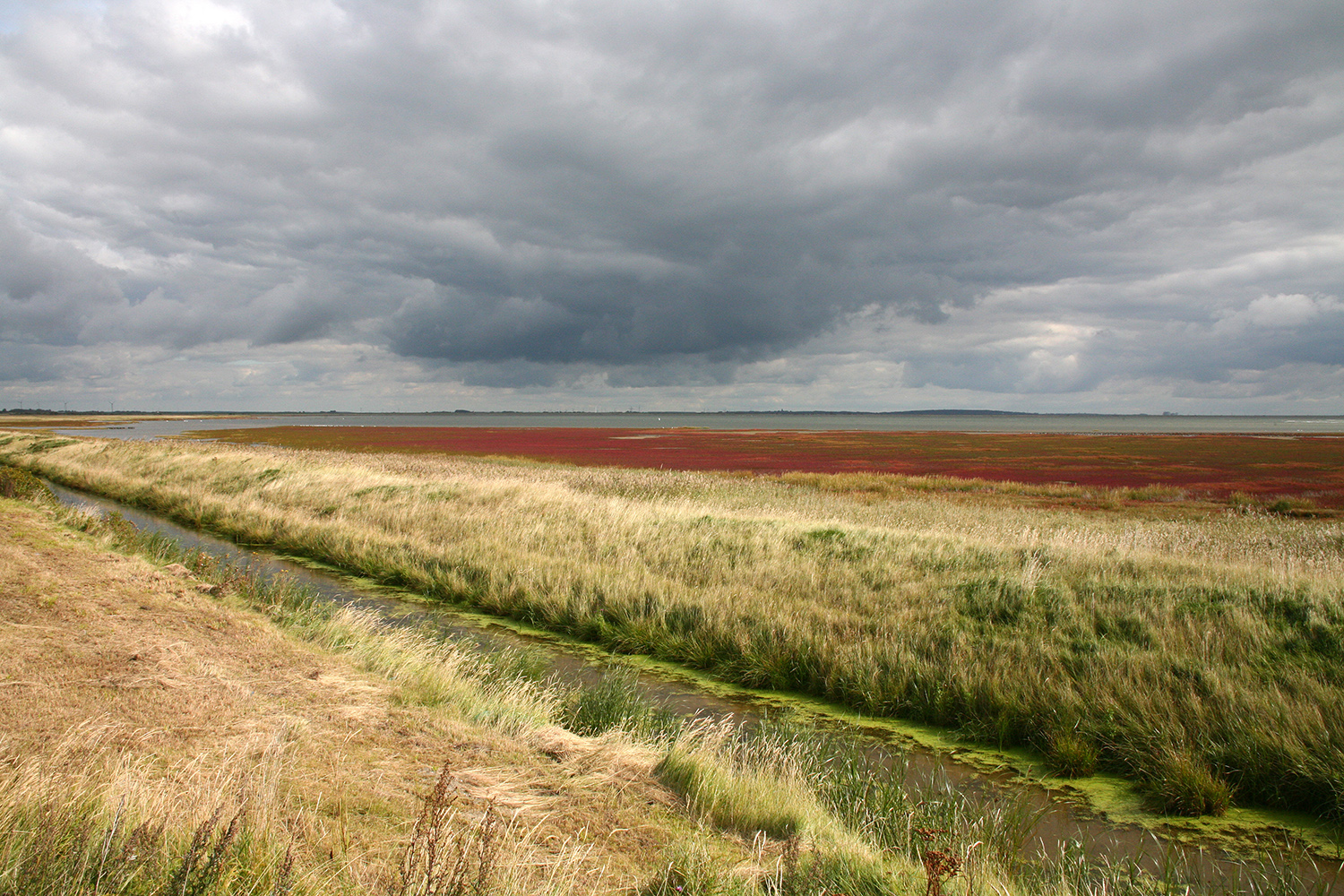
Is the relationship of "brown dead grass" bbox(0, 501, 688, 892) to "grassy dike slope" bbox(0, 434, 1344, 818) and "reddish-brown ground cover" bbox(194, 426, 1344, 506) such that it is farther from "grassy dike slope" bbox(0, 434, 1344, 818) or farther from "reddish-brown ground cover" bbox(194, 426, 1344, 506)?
"reddish-brown ground cover" bbox(194, 426, 1344, 506)

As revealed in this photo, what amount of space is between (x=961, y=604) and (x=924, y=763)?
480 cm

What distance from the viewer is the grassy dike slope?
748cm

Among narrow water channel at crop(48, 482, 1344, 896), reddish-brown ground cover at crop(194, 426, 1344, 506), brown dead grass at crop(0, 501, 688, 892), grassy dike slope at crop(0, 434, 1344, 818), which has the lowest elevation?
reddish-brown ground cover at crop(194, 426, 1344, 506)

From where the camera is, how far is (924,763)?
758 cm

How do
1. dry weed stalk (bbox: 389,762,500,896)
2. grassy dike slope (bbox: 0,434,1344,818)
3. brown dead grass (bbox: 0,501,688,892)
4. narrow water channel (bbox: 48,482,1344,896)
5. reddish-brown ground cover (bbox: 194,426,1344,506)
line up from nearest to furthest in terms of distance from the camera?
dry weed stalk (bbox: 389,762,500,896) < brown dead grass (bbox: 0,501,688,892) < narrow water channel (bbox: 48,482,1344,896) < grassy dike slope (bbox: 0,434,1344,818) < reddish-brown ground cover (bbox: 194,426,1344,506)

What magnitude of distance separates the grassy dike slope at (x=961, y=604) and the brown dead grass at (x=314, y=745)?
196 inches

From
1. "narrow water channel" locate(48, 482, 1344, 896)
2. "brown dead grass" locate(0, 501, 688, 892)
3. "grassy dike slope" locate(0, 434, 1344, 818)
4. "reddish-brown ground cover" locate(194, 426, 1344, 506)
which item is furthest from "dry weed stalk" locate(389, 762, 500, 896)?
"reddish-brown ground cover" locate(194, 426, 1344, 506)

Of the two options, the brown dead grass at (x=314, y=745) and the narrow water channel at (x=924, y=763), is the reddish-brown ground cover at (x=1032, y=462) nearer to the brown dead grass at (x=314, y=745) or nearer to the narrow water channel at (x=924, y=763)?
the narrow water channel at (x=924, y=763)

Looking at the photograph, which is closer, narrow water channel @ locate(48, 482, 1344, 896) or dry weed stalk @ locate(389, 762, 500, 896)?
dry weed stalk @ locate(389, 762, 500, 896)

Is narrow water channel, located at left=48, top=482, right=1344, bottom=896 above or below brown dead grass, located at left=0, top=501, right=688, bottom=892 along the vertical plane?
below

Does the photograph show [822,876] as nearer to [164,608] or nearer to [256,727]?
[256,727]

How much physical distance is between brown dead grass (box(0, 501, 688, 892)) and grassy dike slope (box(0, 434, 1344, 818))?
499cm

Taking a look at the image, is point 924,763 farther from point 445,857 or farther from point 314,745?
point 314,745

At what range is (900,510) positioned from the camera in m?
25.8
